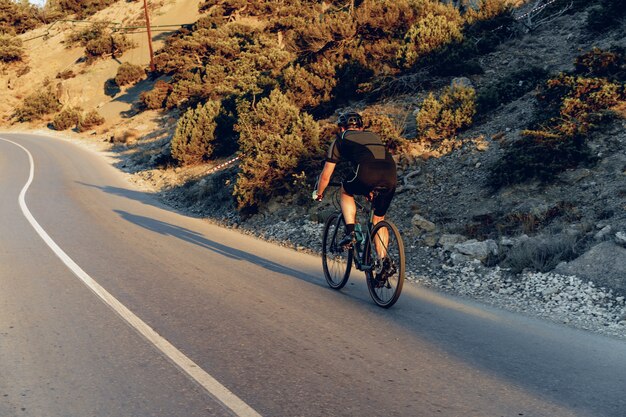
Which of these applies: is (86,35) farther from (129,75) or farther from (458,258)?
(458,258)

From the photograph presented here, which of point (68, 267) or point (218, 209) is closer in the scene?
point (68, 267)

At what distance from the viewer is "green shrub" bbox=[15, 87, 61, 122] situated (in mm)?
45969

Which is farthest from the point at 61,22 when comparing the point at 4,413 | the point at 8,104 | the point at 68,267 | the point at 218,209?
the point at 4,413

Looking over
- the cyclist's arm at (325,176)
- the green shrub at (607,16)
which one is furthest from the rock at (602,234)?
the green shrub at (607,16)

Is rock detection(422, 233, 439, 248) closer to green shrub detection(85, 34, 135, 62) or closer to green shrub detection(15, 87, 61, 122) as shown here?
green shrub detection(15, 87, 61, 122)

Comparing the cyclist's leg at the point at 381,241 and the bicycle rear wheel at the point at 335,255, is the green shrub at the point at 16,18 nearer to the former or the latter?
the bicycle rear wheel at the point at 335,255

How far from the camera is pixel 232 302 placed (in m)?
5.96

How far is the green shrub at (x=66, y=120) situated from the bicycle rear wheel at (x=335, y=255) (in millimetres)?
40158

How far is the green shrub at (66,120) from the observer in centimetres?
4194

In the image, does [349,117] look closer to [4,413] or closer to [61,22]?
[4,413]

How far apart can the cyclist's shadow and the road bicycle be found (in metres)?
0.54

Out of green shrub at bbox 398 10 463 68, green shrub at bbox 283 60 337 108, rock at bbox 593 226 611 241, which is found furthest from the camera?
green shrub at bbox 283 60 337 108

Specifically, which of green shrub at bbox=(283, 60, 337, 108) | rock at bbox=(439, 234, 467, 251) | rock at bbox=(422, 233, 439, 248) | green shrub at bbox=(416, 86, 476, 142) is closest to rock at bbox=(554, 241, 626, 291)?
rock at bbox=(439, 234, 467, 251)

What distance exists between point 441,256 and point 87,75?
48.5 m
